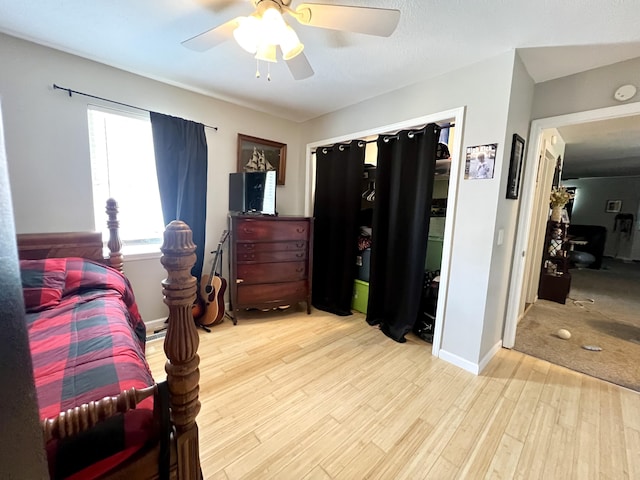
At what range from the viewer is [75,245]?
208 centimetres

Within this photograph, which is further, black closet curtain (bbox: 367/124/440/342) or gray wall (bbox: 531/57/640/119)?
black closet curtain (bbox: 367/124/440/342)

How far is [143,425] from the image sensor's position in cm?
76

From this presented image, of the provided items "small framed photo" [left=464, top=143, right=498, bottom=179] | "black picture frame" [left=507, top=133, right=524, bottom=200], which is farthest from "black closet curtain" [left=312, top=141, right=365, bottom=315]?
"black picture frame" [left=507, top=133, right=524, bottom=200]

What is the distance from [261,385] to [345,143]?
8.22 feet

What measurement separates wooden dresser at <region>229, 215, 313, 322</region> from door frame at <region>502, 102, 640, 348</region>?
6.42ft

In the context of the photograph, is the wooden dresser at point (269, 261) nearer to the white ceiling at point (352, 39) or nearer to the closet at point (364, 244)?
the closet at point (364, 244)

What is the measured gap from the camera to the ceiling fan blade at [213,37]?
142cm

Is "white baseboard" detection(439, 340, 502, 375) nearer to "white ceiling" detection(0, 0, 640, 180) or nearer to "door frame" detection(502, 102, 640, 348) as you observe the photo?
"door frame" detection(502, 102, 640, 348)

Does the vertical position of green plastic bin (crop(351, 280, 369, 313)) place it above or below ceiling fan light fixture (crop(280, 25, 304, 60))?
below

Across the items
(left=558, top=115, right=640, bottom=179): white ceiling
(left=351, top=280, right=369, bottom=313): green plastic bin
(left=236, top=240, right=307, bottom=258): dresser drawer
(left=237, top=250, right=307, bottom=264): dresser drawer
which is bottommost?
(left=351, top=280, right=369, bottom=313): green plastic bin

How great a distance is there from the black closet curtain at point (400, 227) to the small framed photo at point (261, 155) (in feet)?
4.25

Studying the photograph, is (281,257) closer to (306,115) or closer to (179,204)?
(179,204)

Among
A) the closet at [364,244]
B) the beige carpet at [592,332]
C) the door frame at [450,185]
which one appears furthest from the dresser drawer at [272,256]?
the beige carpet at [592,332]

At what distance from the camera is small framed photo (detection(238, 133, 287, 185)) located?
10.1ft
